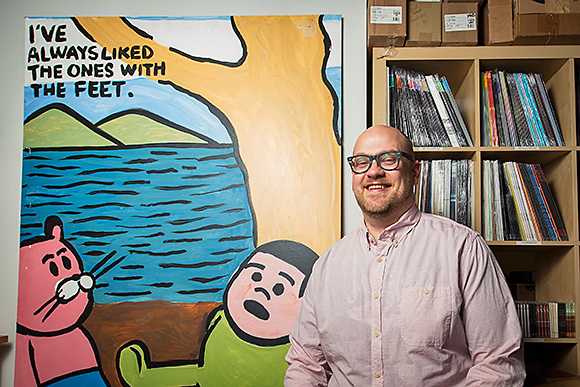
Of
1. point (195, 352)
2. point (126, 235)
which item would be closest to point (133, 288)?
point (126, 235)

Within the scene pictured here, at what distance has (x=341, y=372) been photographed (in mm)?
1626

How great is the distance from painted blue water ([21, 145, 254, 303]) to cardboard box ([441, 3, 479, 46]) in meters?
1.02

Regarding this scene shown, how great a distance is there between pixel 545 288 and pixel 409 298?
95cm

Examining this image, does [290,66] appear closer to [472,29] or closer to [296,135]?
[296,135]

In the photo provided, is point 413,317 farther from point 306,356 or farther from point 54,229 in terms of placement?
point 54,229

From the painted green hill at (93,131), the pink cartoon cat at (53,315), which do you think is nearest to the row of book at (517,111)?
the painted green hill at (93,131)

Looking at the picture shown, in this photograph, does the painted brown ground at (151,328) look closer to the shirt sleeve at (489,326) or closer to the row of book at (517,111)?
the shirt sleeve at (489,326)

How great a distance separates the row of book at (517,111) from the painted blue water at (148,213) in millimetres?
1085

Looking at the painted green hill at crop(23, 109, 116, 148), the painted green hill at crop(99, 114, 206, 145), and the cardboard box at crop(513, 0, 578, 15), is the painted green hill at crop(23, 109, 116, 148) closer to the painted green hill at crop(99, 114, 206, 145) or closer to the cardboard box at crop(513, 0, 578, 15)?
the painted green hill at crop(99, 114, 206, 145)

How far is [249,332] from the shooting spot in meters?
2.03

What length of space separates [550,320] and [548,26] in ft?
3.85

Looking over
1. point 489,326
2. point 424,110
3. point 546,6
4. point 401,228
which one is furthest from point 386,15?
point 489,326

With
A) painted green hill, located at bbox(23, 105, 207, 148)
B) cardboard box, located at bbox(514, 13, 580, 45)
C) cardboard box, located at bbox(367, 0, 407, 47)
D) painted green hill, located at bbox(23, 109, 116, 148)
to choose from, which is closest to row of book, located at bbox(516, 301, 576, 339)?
cardboard box, located at bbox(514, 13, 580, 45)

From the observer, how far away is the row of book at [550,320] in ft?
6.33
